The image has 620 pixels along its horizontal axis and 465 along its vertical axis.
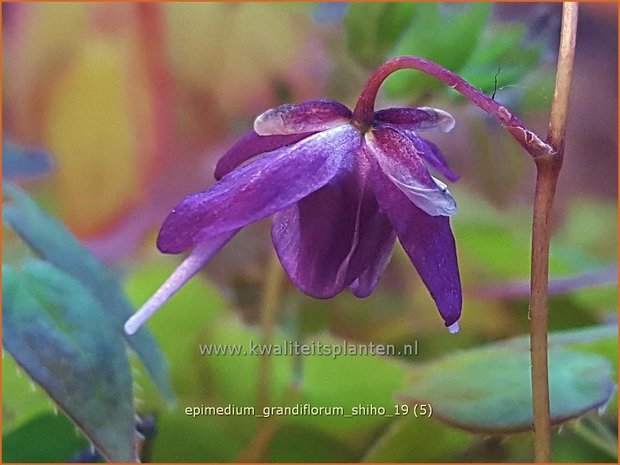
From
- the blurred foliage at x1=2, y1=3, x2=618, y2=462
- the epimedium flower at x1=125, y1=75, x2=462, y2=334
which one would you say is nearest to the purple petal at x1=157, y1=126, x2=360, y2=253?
the epimedium flower at x1=125, y1=75, x2=462, y2=334

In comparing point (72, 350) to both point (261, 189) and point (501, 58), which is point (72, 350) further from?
point (501, 58)

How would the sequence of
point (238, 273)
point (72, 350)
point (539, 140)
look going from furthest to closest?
point (238, 273)
point (72, 350)
point (539, 140)

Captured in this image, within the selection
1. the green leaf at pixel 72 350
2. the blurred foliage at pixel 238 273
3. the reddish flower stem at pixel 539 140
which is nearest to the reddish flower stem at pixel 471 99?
the reddish flower stem at pixel 539 140

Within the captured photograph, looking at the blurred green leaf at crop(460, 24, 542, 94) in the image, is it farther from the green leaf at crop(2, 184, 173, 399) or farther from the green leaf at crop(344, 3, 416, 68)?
the green leaf at crop(2, 184, 173, 399)

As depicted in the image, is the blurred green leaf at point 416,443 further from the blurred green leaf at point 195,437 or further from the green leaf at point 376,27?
the green leaf at point 376,27

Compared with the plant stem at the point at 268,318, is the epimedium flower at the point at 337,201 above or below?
above

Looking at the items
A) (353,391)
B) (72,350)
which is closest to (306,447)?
(353,391)
